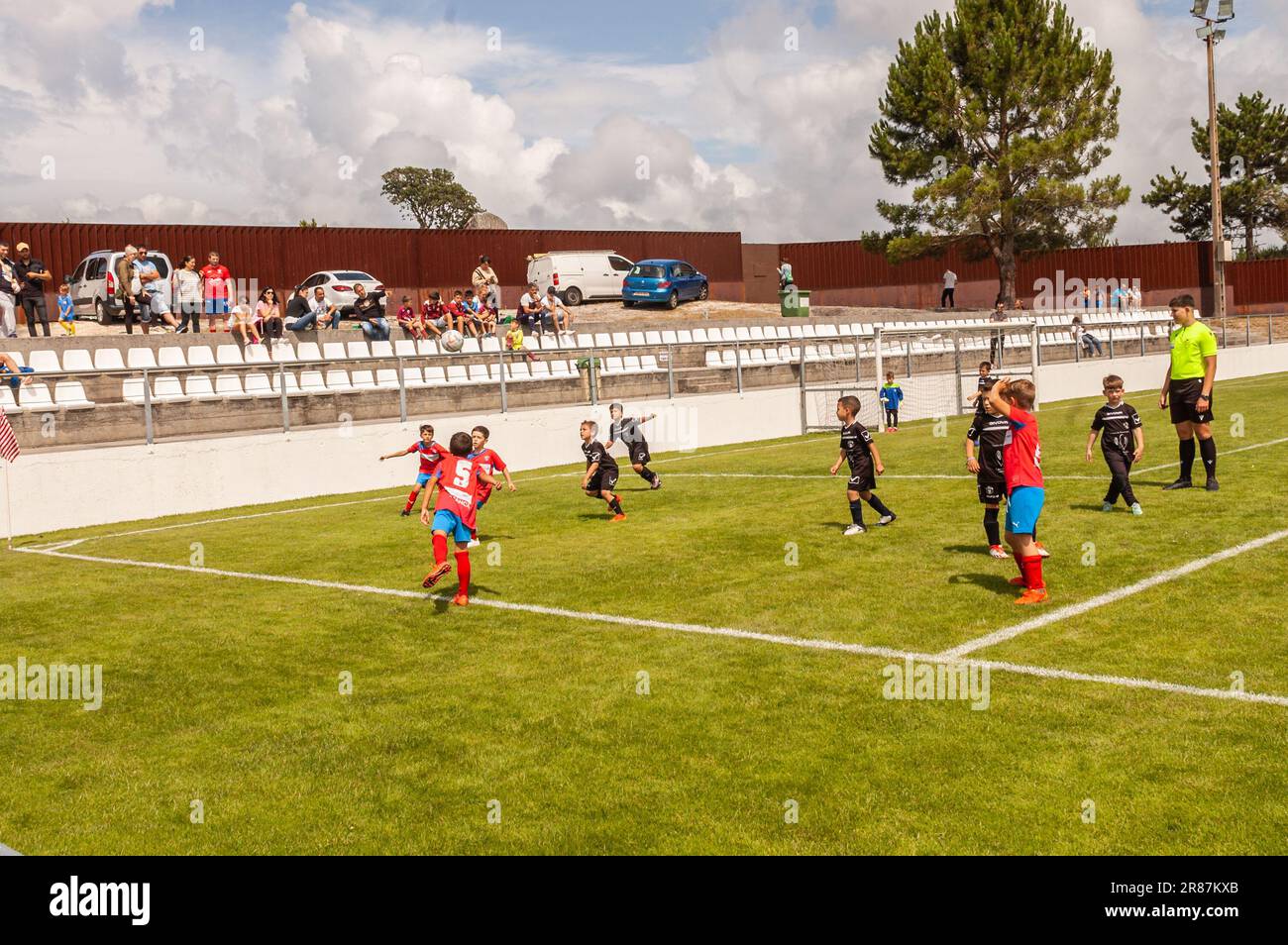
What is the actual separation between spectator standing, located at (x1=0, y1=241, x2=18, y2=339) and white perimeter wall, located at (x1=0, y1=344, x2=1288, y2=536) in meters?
6.76

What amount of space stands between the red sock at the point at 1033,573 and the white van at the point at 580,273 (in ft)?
116

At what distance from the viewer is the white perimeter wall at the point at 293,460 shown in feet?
57.0

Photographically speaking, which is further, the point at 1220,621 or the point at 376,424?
the point at 376,424

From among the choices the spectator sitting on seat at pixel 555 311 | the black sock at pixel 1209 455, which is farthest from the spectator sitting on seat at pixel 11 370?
the black sock at pixel 1209 455

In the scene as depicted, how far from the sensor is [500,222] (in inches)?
2169

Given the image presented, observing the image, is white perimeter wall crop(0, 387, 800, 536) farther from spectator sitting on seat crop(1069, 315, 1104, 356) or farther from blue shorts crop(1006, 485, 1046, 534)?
spectator sitting on seat crop(1069, 315, 1104, 356)

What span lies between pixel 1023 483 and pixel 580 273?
36416 millimetres

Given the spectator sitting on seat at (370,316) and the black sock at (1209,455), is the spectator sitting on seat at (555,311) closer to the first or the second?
the spectator sitting on seat at (370,316)

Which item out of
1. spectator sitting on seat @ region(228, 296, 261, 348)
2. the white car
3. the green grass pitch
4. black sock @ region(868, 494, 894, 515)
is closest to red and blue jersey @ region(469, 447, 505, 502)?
the green grass pitch

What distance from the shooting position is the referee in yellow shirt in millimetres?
13359

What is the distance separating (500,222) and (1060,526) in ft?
151

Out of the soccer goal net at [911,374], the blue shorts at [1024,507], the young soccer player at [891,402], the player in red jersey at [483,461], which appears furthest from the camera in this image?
the soccer goal net at [911,374]
